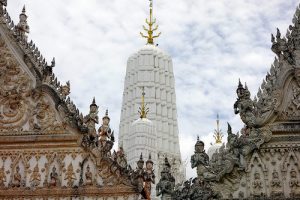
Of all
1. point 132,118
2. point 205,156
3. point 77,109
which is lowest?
point 205,156

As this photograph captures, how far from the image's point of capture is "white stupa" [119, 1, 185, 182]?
3541cm

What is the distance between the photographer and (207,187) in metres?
12.6

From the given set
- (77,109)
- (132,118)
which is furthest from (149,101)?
(77,109)

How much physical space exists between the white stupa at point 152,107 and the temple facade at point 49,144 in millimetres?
19647

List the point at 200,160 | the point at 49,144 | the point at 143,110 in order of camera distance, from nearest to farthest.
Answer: the point at 200,160
the point at 49,144
the point at 143,110

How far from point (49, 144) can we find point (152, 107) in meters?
23.3

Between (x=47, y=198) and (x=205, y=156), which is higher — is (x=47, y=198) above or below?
below

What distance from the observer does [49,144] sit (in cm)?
1478

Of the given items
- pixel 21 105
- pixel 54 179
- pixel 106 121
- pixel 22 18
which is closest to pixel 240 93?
pixel 106 121

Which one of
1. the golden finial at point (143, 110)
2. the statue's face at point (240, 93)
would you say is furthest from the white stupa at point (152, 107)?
the statue's face at point (240, 93)

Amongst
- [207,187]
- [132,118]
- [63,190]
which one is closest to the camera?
[207,187]

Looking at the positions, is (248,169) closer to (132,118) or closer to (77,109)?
(77,109)

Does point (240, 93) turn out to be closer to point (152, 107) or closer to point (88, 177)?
point (88, 177)

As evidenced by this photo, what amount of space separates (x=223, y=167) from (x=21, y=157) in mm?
5643
